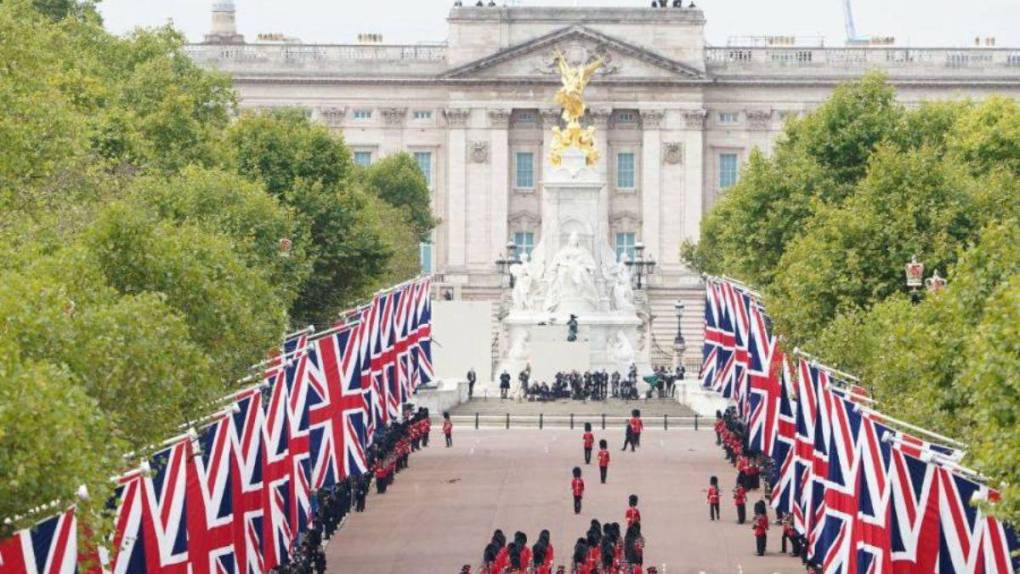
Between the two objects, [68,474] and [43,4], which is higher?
[43,4]

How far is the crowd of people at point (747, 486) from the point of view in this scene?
59562mm

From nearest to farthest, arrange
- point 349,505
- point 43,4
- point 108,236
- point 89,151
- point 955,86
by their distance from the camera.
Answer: point 108,236
point 349,505
point 89,151
point 43,4
point 955,86

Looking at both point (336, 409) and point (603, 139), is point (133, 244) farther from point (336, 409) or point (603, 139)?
point (603, 139)

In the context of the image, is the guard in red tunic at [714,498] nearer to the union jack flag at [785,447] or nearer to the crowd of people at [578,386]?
the union jack flag at [785,447]

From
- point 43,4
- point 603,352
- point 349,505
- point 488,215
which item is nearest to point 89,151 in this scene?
point 349,505

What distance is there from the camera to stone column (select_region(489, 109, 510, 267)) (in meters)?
159

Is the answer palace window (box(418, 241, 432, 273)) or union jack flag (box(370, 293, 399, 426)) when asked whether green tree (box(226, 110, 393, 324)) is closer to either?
union jack flag (box(370, 293, 399, 426))

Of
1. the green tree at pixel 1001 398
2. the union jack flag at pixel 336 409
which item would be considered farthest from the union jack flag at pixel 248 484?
the green tree at pixel 1001 398

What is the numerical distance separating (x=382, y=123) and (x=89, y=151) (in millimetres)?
87722

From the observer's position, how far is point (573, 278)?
359 ft

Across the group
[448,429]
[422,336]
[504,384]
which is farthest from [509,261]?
[448,429]

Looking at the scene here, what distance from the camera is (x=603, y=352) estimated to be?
109125 mm

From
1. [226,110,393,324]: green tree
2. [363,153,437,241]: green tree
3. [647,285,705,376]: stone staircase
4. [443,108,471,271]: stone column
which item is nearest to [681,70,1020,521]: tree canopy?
[226,110,393,324]: green tree

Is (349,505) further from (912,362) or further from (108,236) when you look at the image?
(912,362)
